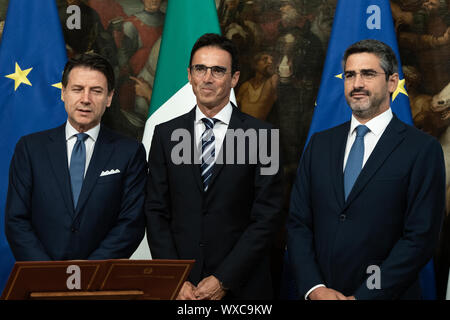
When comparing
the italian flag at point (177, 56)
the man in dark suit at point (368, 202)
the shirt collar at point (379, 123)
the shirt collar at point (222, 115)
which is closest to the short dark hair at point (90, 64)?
the shirt collar at point (222, 115)

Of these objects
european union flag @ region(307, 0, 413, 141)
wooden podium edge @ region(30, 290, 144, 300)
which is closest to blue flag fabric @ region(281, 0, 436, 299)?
european union flag @ region(307, 0, 413, 141)

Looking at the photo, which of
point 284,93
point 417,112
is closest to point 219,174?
point 284,93

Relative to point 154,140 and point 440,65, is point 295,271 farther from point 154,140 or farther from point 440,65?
point 440,65

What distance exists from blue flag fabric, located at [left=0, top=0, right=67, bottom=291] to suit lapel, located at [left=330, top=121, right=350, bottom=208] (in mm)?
2125

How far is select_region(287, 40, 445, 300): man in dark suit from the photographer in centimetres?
314

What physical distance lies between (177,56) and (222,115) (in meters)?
1.28

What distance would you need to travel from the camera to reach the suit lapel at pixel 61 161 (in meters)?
3.50

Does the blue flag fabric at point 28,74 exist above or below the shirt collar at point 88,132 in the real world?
above

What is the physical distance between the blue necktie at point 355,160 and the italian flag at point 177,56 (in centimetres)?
158

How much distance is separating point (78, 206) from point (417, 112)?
274cm

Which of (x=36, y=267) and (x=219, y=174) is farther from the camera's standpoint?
(x=219, y=174)

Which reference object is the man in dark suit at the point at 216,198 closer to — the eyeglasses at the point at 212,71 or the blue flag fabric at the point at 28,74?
the eyeglasses at the point at 212,71

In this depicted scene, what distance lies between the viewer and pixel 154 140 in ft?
11.9

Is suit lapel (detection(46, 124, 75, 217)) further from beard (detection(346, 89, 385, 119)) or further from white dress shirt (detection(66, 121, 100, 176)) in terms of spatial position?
beard (detection(346, 89, 385, 119))
